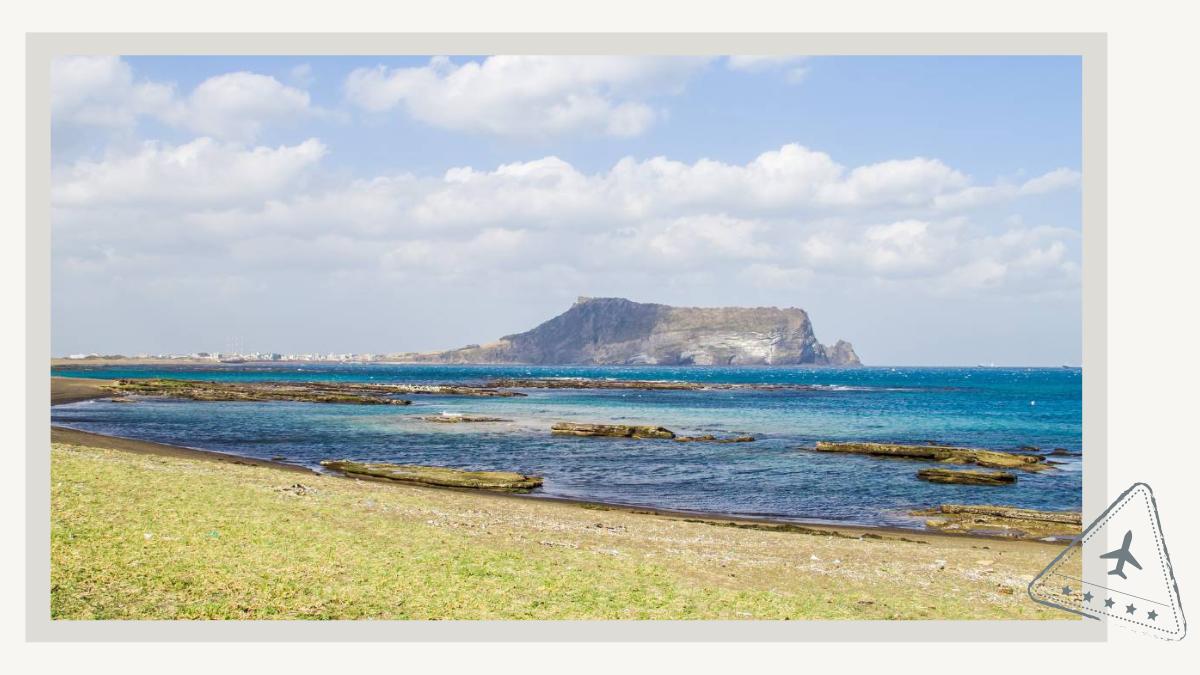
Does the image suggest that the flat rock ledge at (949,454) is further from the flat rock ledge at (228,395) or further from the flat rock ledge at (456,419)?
the flat rock ledge at (228,395)

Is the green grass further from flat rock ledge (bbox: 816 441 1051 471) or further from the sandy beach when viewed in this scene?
flat rock ledge (bbox: 816 441 1051 471)

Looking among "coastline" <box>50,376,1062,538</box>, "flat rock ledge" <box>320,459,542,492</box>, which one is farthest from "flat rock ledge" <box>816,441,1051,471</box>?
"flat rock ledge" <box>320,459,542,492</box>

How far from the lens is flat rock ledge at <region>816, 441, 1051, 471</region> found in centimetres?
3759

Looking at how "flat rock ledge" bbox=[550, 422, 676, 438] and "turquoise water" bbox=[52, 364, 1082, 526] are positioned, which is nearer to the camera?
"turquoise water" bbox=[52, 364, 1082, 526]

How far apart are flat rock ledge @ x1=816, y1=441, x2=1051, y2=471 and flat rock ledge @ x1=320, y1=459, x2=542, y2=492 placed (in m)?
20.1

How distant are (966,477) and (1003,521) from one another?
9818mm

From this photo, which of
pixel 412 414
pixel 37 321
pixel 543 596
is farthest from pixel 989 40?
pixel 412 414

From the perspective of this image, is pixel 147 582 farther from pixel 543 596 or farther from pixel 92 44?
pixel 92 44

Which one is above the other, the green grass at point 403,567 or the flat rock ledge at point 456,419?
the green grass at point 403,567
